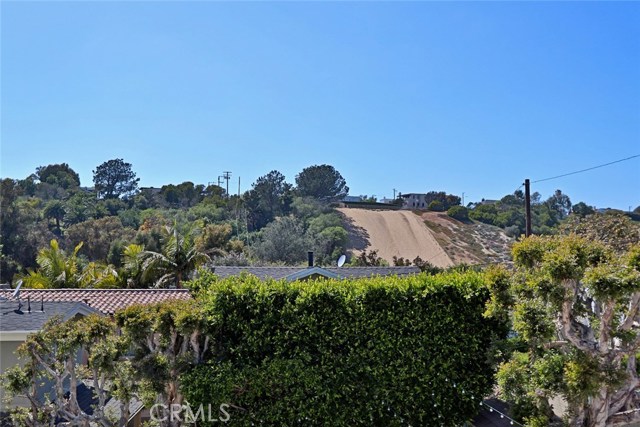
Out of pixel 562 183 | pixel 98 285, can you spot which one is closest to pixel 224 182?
pixel 98 285

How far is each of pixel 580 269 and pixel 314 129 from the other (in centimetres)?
1631

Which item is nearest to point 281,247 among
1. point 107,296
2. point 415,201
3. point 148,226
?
point 148,226

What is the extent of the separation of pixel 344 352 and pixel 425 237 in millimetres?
47496

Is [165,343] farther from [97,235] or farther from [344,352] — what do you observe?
[97,235]

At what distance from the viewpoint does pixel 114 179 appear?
67875mm

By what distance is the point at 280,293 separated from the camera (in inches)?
315

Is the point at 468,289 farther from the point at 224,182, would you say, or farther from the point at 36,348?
the point at 224,182

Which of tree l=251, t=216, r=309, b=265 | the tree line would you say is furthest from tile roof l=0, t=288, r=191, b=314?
tree l=251, t=216, r=309, b=265

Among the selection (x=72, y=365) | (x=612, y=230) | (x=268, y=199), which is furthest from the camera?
(x=268, y=199)

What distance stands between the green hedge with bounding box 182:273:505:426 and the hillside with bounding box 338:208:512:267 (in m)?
37.7

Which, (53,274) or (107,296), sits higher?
(53,274)

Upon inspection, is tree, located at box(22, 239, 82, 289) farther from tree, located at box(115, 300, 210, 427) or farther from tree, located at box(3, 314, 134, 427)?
tree, located at box(115, 300, 210, 427)

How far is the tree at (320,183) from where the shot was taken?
60750 mm

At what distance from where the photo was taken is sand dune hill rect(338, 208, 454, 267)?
4922cm
